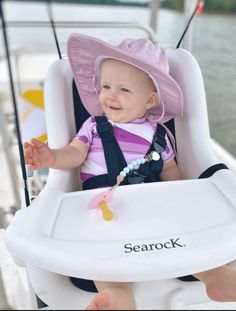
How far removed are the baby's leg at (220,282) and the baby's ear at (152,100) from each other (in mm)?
407

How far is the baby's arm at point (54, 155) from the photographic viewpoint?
771 millimetres

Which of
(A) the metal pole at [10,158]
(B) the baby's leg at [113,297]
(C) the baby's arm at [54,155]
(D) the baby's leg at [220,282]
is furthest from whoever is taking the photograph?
(A) the metal pole at [10,158]

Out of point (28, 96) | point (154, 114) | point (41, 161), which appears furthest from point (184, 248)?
point (28, 96)

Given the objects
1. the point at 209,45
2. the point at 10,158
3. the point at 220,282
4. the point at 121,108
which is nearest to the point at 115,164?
the point at 121,108

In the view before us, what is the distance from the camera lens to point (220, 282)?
26.7 inches

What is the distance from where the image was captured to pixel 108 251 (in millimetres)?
628

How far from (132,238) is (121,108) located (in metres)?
0.34

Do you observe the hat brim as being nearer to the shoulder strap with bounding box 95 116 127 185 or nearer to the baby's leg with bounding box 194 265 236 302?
the shoulder strap with bounding box 95 116 127 185

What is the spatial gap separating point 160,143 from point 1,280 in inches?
19.1

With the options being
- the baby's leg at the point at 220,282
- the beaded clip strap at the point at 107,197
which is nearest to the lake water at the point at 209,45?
the beaded clip strap at the point at 107,197

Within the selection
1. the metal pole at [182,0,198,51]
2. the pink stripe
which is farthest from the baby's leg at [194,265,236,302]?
the metal pole at [182,0,198,51]

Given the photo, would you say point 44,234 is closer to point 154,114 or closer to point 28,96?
point 154,114

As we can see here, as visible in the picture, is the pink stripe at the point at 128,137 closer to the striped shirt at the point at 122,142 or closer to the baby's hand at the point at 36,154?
the striped shirt at the point at 122,142

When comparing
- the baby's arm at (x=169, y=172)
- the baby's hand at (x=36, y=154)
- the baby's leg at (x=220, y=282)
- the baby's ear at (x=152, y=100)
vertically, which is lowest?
the baby's leg at (x=220, y=282)
